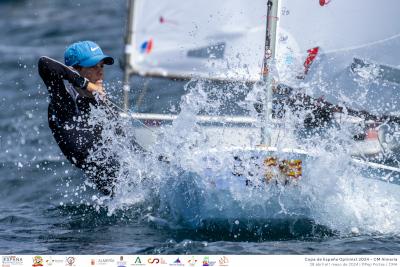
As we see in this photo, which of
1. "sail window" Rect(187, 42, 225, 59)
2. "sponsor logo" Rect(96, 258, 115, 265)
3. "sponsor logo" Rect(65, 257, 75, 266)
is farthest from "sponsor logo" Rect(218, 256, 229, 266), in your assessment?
"sail window" Rect(187, 42, 225, 59)

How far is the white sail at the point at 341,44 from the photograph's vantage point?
4.87m

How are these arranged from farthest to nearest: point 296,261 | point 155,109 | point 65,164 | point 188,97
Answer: point 155,109 < point 65,164 < point 188,97 < point 296,261

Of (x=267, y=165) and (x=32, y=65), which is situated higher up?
(x=32, y=65)

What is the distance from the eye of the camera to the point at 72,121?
15.0 feet

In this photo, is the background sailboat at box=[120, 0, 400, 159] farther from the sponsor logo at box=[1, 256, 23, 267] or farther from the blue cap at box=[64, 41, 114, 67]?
the sponsor logo at box=[1, 256, 23, 267]

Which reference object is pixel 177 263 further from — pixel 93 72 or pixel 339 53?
pixel 339 53

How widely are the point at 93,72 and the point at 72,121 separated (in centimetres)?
27

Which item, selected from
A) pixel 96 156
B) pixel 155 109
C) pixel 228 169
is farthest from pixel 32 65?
pixel 228 169

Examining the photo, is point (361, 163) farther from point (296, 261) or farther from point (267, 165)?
point (296, 261)

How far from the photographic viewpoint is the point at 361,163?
4.23m

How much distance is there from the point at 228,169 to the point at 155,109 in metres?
3.31

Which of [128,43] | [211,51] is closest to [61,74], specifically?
[211,51]

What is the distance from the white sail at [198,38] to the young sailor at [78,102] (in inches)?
40.4

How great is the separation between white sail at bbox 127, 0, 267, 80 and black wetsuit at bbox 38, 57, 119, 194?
1067mm
